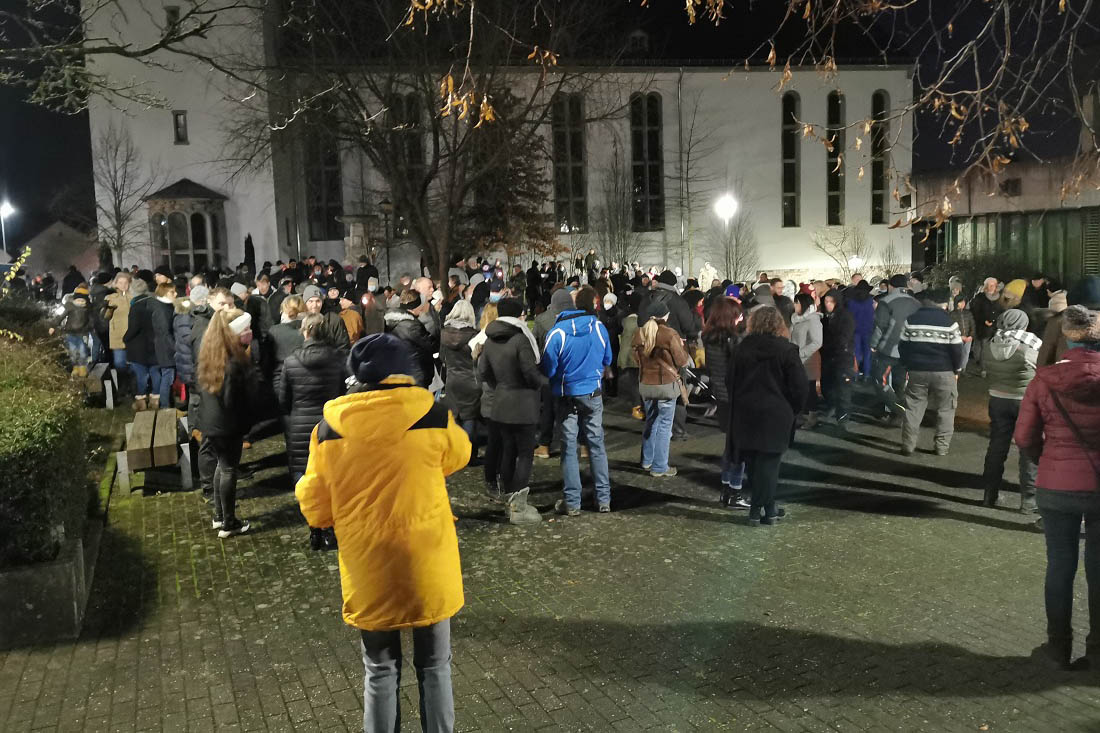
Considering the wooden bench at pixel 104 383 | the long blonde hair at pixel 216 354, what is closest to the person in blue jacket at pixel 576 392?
the long blonde hair at pixel 216 354

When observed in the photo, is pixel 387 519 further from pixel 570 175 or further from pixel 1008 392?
pixel 570 175

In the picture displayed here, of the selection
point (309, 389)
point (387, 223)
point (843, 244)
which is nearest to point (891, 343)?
point (309, 389)

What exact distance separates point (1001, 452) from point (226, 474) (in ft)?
22.4

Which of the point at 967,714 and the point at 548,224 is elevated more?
the point at 548,224

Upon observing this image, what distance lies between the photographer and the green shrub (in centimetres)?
589

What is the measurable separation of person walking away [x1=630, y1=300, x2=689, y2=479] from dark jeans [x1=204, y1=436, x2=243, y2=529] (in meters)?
4.11

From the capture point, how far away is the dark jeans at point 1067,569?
17.2ft

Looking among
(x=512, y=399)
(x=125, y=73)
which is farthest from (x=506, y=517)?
(x=125, y=73)

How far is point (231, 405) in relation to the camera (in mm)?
7875

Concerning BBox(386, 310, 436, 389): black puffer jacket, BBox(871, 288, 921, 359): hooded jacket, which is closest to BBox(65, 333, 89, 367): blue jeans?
BBox(386, 310, 436, 389): black puffer jacket

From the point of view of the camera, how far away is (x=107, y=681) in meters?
5.32

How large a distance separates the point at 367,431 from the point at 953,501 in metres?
6.62

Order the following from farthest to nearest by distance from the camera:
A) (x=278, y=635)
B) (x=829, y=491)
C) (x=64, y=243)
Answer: (x=64, y=243), (x=829, y=491), (x=278, y=635)

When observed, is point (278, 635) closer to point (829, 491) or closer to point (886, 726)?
point (886, 726)
